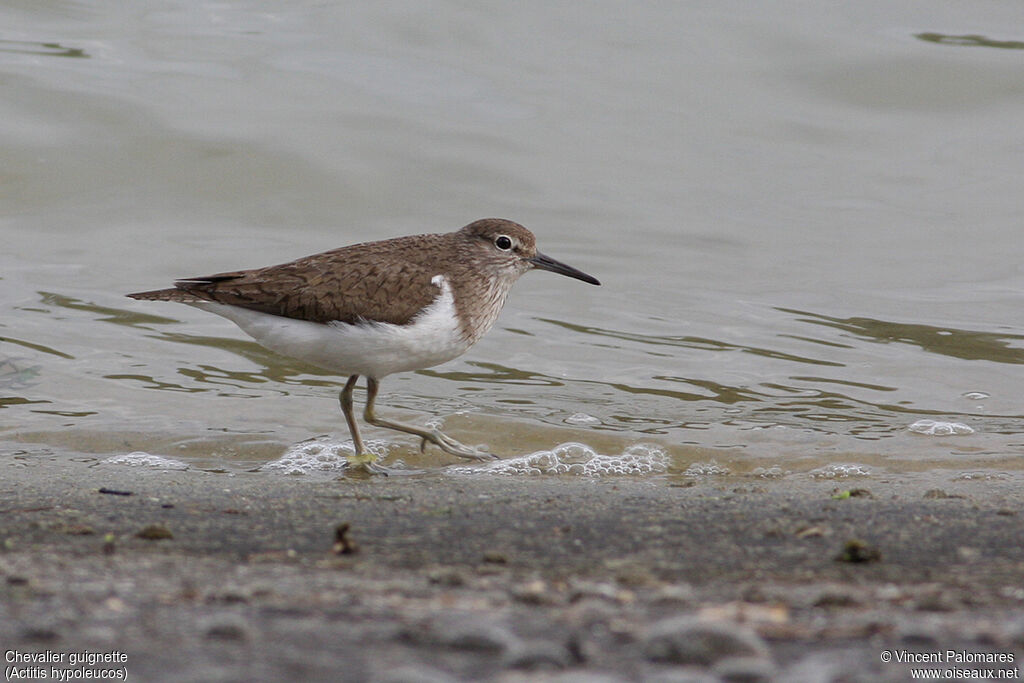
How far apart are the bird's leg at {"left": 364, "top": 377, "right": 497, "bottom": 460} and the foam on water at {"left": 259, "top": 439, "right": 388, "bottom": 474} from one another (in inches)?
8.3

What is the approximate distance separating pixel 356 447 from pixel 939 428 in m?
3.58

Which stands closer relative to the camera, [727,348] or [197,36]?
[727,348]

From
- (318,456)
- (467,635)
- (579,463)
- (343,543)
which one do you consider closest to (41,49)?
(318,456)

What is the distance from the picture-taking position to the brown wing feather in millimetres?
6379

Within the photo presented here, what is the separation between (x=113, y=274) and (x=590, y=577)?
7.97 meters

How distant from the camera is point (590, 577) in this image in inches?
125

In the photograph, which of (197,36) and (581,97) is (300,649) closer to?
(581,97)

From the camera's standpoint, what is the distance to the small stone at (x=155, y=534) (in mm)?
3604

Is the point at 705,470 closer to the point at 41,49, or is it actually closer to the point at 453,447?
the point at 453,447

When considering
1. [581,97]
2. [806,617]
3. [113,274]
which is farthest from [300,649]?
[581,97]

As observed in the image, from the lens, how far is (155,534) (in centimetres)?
361
